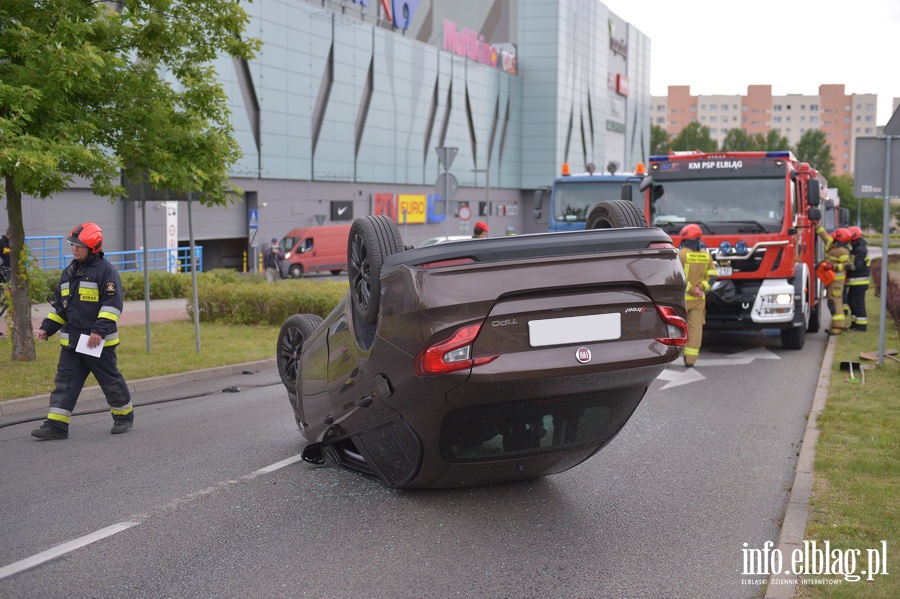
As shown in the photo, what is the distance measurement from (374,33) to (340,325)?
161 ft

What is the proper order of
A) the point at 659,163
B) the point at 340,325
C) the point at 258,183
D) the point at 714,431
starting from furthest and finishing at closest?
the point at 258,183
the point at 659,163
the point at 714,431
the point at 340,325

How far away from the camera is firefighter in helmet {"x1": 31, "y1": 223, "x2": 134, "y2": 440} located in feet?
24.7

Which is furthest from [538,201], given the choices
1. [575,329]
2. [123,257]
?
[123,257]

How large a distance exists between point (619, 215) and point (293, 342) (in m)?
2.81

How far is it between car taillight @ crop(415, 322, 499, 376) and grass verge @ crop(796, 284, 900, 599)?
1.76 metres

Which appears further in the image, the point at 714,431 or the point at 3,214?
the point at 3,214

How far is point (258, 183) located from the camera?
44.6 m

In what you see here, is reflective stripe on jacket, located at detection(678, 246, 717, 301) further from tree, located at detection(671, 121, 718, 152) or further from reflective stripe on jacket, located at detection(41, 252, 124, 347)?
tree, located at detection(671, 121, 718, 152)

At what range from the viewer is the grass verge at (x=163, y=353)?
10469 mm

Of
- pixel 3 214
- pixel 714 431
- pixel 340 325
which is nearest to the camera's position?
pixel 340 325

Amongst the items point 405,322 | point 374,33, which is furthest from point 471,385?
point 374,33

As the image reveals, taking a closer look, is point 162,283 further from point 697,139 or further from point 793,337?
point 697,139

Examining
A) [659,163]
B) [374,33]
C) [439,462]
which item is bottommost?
[439,462]

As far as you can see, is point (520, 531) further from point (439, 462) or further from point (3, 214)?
point (3, 214)
